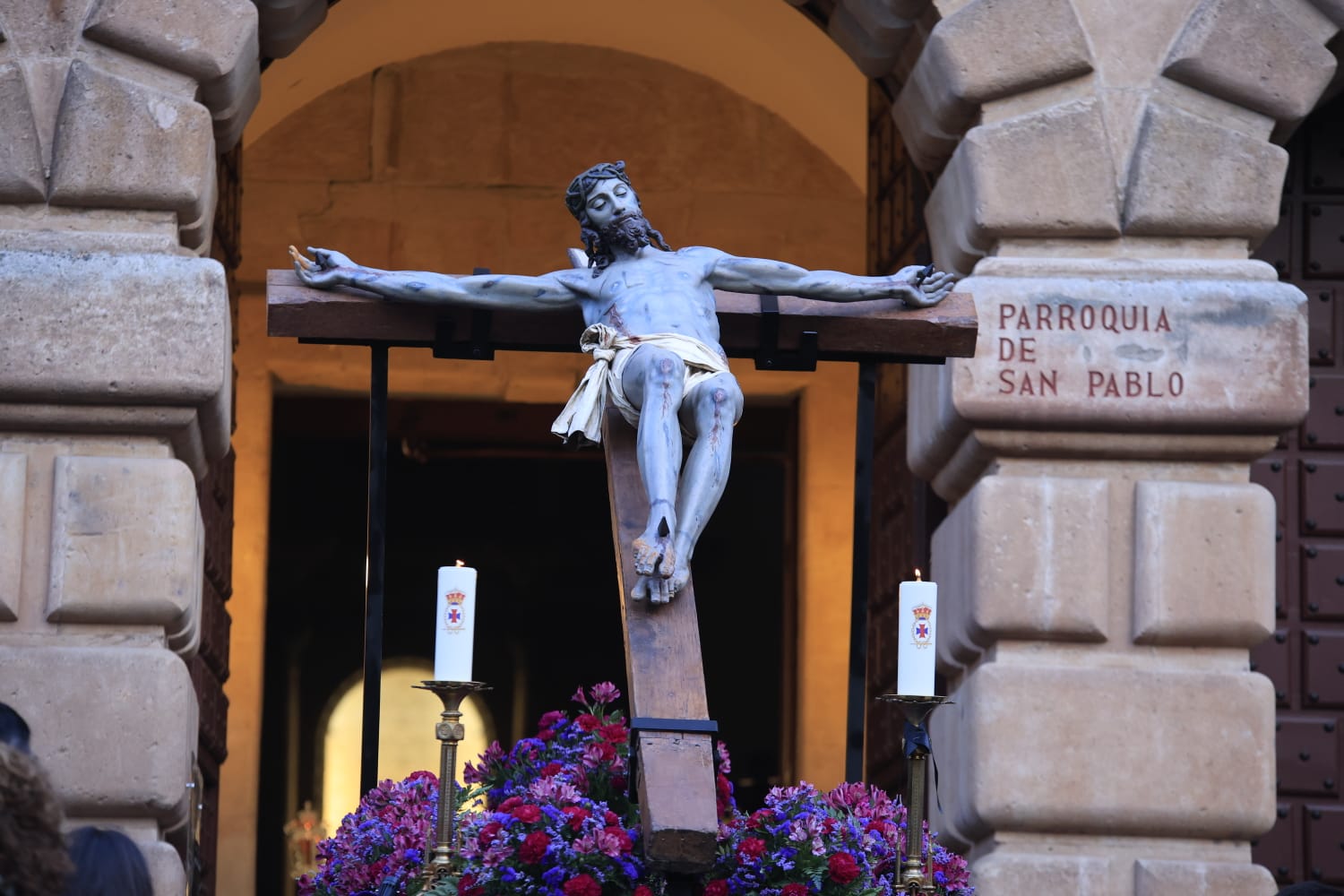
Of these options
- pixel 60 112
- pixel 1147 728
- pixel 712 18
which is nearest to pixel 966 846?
pixel 1147 728

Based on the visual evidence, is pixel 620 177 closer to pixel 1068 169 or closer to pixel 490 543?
pixel 1068 169

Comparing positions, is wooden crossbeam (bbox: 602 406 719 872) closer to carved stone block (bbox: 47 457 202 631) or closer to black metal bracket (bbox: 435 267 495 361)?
black metal bracket (bbox: 435 267 495 361)

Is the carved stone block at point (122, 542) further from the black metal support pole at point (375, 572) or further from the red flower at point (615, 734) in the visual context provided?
the red flower at point (615, 734)

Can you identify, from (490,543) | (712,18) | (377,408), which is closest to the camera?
(377,408)

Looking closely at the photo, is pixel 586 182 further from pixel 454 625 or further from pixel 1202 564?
pixel 1202 564

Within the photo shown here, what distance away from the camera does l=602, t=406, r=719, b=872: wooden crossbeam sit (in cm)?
509

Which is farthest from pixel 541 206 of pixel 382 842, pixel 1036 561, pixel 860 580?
pixel 382 842

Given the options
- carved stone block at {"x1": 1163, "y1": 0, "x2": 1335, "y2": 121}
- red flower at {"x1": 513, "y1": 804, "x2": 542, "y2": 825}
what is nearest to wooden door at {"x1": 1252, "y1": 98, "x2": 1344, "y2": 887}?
carved stone block at {"x1": 1163, "y1": 0, "x2": 1335, "y2": 121}

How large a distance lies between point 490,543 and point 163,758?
5.66 meters

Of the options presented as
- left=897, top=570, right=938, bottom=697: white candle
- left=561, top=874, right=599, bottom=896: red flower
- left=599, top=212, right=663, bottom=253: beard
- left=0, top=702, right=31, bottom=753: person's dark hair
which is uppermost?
left=599, top=212, right=663, bottom=253: beard

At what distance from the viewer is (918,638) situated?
550cm

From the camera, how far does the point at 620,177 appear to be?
647cm

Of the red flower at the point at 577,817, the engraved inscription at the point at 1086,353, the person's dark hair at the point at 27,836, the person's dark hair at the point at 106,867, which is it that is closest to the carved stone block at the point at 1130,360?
the engraved inscription at the point at 1086,353

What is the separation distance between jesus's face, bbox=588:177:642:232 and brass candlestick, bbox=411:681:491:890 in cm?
152
